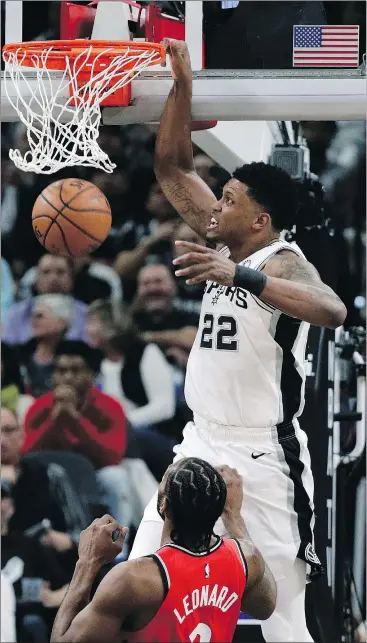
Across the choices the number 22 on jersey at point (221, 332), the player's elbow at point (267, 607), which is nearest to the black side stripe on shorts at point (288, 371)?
the number 22 on jersey at point (221, 332)

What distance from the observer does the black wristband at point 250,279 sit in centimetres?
346

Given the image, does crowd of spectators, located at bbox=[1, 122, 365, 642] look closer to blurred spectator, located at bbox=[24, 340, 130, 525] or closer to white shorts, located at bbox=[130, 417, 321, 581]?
blurred spectator, located at bbox=[24, 340, 130, 525]

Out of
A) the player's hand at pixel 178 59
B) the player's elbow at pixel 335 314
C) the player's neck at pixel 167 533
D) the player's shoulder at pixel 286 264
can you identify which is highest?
the player's hand at pixel 178 59

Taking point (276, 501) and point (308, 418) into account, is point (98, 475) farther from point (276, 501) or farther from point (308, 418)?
point (276, 501)

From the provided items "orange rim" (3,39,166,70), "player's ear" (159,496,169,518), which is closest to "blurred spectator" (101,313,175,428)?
"orange rim" (3,39,166,70)

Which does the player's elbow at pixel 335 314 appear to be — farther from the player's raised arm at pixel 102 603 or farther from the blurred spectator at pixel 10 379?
the blurred spectator at pixel 10 379

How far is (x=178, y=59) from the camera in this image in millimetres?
3803

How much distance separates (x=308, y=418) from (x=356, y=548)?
0.68 meters

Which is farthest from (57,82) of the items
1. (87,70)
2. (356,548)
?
(356,548)

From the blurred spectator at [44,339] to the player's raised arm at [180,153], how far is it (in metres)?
1.47

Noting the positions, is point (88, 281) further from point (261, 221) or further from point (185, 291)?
point (261, 221)

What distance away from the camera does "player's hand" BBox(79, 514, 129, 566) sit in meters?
3.25

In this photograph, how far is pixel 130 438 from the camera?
518 cm

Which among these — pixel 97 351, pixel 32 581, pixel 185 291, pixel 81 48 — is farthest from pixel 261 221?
pixel 32 581
